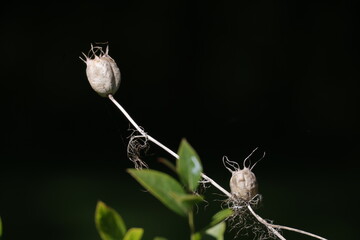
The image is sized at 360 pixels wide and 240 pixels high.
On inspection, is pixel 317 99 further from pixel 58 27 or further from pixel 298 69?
pixel 58 27

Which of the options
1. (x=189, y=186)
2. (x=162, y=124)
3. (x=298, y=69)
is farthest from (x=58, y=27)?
(x=189, y=186)

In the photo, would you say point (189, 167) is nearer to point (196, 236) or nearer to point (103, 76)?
point (196, 236)

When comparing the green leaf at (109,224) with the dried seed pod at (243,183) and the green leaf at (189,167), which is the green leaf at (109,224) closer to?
the green leaf at (189,167)

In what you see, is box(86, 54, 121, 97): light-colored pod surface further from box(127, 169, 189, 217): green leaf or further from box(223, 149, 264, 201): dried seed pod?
box(127, 169, 189, 217): green leaf

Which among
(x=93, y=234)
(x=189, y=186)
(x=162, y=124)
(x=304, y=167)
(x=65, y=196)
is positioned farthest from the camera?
(x=162, y=124)

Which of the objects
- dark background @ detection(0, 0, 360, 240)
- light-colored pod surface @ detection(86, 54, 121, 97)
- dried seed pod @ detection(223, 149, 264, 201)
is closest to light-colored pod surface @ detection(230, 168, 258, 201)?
dried seed pod @ detection(223, 149, 264, 201)

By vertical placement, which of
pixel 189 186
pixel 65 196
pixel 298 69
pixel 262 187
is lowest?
pixel 189 186

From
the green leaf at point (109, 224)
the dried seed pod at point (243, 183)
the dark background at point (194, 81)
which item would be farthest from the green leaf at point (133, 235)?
the dark background at point (194, 81)
